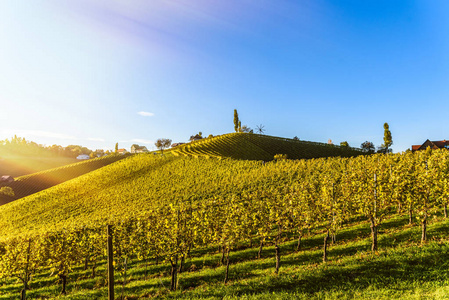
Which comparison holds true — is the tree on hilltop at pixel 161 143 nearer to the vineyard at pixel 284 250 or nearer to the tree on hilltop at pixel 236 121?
the tree on hilltop at pixel 236 121

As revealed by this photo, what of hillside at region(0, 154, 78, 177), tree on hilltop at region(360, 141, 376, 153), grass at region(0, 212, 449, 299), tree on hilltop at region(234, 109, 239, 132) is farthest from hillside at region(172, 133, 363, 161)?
hillside at region(0, 154, 78, 177)

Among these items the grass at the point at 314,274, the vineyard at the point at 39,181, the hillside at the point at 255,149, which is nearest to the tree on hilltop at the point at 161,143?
the hillside at the point at 255,149

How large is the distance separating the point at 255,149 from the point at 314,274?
80.1 meters

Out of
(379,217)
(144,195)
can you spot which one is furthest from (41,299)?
(144,195)

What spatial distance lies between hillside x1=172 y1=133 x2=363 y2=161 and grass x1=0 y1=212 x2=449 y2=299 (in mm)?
55091

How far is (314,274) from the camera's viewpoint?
1416 centimetres

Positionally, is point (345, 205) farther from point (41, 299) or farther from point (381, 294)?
point (41, 299)

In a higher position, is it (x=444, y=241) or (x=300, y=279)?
(x=444, y=241)

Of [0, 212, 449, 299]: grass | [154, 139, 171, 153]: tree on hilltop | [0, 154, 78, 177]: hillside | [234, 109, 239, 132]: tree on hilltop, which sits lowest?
[0, 212, 449, 299]: grass

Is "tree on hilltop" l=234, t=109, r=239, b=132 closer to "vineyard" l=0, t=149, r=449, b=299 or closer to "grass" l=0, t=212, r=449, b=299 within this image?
"vineyard" l=0, t=149, r=449, b=299

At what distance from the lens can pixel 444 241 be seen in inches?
591

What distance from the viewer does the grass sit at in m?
12.0

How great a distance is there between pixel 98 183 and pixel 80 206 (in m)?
13.9

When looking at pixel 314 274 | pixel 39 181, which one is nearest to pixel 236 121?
pixel 39 181
